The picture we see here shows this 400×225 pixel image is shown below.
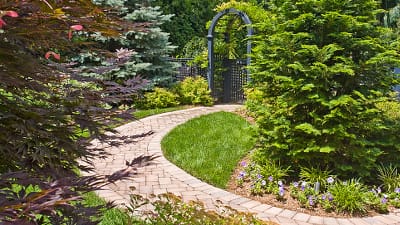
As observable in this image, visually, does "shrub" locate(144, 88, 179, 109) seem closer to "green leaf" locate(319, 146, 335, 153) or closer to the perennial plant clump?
the perennial plant clump

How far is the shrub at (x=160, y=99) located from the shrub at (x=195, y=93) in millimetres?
307

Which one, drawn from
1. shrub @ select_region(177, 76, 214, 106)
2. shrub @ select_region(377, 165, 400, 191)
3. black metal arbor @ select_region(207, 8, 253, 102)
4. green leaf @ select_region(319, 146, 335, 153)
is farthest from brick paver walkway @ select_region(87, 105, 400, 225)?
black metal arbor @ select_region(207, 8, 253, 102)

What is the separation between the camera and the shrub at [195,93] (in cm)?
905

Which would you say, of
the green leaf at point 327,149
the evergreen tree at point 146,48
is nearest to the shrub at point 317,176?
the green leaf at point 327,149

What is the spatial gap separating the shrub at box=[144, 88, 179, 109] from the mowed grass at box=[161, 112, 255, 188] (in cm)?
188

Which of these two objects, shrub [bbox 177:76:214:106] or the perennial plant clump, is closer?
the perennial plant clump

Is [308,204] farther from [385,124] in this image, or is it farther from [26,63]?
[26,63]

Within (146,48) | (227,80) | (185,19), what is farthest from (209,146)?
(185,19)

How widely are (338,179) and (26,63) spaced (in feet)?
10.4

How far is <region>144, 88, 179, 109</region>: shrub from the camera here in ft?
28.3

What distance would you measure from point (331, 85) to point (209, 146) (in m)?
2.01

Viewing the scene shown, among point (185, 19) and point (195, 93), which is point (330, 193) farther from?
point (185, 19)

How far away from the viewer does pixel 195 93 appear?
9180 millimetres

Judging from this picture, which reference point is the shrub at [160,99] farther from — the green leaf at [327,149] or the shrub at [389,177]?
the shrub at [389,177]
